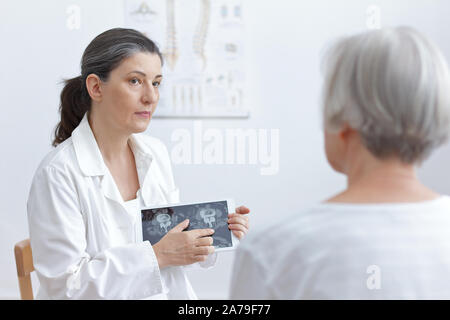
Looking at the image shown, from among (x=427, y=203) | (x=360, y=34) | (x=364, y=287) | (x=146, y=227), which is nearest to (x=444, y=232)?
(x=427, y=203)

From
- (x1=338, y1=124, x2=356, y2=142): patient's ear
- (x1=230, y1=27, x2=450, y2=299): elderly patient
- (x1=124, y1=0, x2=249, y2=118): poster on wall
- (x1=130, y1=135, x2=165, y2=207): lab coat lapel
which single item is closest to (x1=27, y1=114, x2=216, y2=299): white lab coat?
(x1=130, y1=135, x2=165, y2=207): lab coat lapel

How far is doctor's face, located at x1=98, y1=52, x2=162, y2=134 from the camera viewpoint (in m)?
1.53

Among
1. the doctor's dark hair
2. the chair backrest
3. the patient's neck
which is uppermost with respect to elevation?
Result: the doctor's dark hair

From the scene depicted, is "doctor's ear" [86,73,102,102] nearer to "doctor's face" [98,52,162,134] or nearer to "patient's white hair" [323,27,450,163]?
"doctor's face" [98,52,162,134]

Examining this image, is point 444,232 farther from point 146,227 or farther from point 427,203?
point 146,227

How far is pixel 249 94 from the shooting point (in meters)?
2.93

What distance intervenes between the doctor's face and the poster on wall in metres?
1.34

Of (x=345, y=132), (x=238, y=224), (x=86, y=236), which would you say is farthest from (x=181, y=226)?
(x=345, y=132)

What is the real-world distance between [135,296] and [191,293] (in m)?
0.27

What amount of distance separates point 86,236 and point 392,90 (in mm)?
1001

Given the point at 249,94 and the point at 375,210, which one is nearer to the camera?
the point at 375,210

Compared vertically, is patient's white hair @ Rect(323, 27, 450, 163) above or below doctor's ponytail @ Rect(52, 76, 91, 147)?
above

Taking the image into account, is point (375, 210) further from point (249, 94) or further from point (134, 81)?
point (249, 94)
